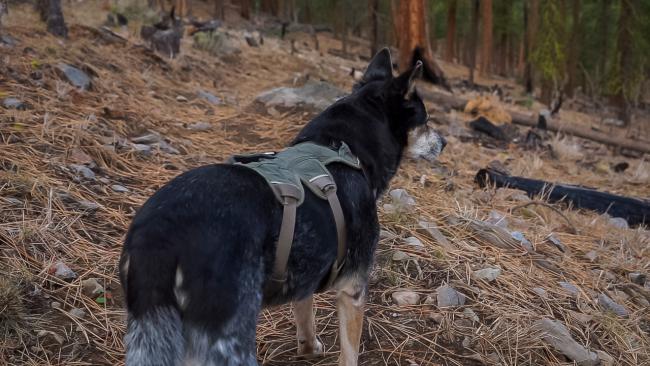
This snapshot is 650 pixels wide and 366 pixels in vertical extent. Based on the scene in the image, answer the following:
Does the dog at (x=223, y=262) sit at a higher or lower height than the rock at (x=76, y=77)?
higher

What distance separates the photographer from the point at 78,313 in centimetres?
351

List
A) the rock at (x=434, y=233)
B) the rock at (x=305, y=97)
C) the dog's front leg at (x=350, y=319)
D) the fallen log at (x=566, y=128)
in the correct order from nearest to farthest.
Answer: the dog's front leg at (x=350, y=319)
the rock at (x=434, y=233)
the rock at (x=305, y=97)
the fallen log at (x=566, y=128)

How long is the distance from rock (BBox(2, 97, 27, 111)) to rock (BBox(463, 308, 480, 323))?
14.1ft

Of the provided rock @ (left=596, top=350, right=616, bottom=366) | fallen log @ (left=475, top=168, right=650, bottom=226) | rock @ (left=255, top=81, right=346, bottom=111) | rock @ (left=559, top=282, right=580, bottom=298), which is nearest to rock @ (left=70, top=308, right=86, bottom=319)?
rock @ (left=596, top=350, right=616, bottom=366)

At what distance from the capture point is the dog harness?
2.65m

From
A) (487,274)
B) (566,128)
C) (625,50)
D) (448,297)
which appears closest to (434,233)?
(487,274)

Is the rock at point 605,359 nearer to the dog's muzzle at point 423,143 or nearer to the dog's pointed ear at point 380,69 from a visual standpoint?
the dog's muzzle at point 423,143

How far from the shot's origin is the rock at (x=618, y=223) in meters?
6.64

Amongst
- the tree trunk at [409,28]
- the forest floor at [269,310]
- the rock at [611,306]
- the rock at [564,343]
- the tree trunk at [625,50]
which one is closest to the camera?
the forest floor at [269,310]

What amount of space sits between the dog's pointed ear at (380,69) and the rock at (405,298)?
4.77 ft

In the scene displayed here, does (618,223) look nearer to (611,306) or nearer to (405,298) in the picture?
(611,306)

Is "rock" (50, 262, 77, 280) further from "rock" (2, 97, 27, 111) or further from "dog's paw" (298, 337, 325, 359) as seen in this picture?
"rock" (2, 97, 27, 111)

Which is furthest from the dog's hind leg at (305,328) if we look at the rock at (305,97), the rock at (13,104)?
the rock at (305,97)

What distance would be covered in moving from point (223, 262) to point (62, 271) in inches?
72.6
